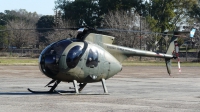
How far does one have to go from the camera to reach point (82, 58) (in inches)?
776

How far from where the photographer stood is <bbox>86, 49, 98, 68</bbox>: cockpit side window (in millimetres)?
19875

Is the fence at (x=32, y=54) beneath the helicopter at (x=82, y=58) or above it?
beneath

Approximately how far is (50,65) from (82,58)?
139cm

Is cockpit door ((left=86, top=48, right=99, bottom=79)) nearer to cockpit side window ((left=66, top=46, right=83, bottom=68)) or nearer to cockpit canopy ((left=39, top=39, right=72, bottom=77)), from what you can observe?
cockpit side window ((left=66, top=46, right=83, bottom=68))

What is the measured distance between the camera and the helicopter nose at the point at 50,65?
19.3 metres

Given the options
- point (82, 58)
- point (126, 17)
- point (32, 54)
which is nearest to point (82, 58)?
point (82, 58)

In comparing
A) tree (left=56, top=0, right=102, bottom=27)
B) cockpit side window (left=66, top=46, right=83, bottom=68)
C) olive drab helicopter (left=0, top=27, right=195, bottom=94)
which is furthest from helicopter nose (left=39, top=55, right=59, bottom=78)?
tree (left=56, top=0, right=102, bottom=27)

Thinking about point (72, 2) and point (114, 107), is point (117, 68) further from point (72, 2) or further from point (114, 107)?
point (72, 2)

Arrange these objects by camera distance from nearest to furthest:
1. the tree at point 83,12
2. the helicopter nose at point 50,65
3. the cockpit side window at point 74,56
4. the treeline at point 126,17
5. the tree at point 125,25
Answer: the helicopter nose at point 50,65 < the cockpit side window at point 74,56 < the tree at point 125,25 < the treeline at point 126,17 < the tree at point 83,12

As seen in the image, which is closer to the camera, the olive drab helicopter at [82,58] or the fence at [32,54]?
the olive drab helicopter at [82,58]

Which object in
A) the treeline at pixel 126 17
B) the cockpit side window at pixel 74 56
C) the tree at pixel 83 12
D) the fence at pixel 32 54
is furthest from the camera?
the tree at pixel 83 12

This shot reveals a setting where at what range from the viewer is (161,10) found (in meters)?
84.6

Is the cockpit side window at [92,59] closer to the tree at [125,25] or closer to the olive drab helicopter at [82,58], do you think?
the olive drab helicopter at [82,58]

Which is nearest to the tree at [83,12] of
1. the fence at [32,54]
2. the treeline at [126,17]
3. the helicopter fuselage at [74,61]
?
the treeline at [126,17]
